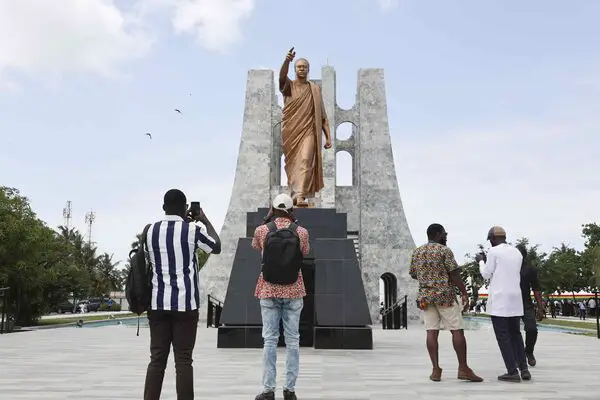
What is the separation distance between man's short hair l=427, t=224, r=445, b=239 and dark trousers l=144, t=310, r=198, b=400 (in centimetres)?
308

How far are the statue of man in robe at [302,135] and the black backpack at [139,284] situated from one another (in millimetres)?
6586

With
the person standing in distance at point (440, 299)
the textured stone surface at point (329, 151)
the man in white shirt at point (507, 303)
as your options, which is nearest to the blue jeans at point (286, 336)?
the person standing in distance at point (440, 299)

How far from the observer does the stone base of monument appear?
9.74m

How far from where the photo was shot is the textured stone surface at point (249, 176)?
108 ft

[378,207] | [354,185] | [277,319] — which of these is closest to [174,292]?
[277,319]

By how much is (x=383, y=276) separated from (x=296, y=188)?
24059mm

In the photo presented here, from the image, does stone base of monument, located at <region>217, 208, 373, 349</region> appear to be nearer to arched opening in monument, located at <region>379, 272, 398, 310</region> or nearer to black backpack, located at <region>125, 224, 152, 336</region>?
black backpack, located at <region>125, 224, 152, 336</region>

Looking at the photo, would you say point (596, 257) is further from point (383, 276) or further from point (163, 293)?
point (163, 293)

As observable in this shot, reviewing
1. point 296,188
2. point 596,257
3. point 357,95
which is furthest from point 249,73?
point 296,188

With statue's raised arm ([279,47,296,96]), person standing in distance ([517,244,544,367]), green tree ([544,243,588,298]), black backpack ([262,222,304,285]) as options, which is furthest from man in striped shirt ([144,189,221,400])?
green tree ([544,243,588,298])

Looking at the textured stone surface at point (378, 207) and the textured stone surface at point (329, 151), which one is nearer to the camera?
the textured stone surface at point (378, 207)

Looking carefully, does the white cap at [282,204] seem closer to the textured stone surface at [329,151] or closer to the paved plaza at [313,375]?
the paved plaza at [313,375]

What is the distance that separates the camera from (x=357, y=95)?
34500 millimetres

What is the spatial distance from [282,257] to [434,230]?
2.09 m
